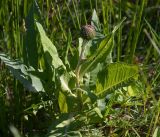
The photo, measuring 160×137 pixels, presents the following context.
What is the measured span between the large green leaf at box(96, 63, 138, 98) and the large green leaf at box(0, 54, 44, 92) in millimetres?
206

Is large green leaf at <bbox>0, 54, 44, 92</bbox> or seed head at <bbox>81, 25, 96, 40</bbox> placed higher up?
seed head at <bbox>81, 25, 96, 40</bbox>

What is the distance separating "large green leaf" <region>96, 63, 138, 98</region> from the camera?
1494 millimetres

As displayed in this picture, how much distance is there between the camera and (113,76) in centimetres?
155

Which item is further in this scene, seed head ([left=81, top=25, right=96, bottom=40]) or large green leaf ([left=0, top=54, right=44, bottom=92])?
large green leaf ([left=0, top=54, right=44, bottom=92])

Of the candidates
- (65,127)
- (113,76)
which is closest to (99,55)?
(113,76)

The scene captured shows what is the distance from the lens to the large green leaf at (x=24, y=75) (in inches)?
61.3

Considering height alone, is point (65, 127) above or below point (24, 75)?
below

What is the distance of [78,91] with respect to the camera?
155 cm

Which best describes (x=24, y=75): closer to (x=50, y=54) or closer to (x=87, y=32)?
(x=50, y=54)

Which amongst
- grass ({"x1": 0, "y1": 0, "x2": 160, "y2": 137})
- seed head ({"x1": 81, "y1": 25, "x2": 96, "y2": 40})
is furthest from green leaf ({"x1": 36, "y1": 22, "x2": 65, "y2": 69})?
seed head ({"x1": 81, "y1": 25, "x2": 96, "y2": 40})

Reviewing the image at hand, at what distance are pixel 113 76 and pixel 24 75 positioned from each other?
1.02 ft

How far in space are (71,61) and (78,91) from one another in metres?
0.13

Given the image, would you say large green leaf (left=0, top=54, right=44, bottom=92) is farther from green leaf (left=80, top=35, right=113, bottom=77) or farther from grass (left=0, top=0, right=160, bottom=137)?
green leaf (left=80, top=35, right=113, bottom=77)

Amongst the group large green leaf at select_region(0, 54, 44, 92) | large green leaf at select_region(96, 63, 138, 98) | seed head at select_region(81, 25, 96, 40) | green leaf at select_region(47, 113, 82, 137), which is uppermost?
seed head at select_region(81, 25, 96, 40)
